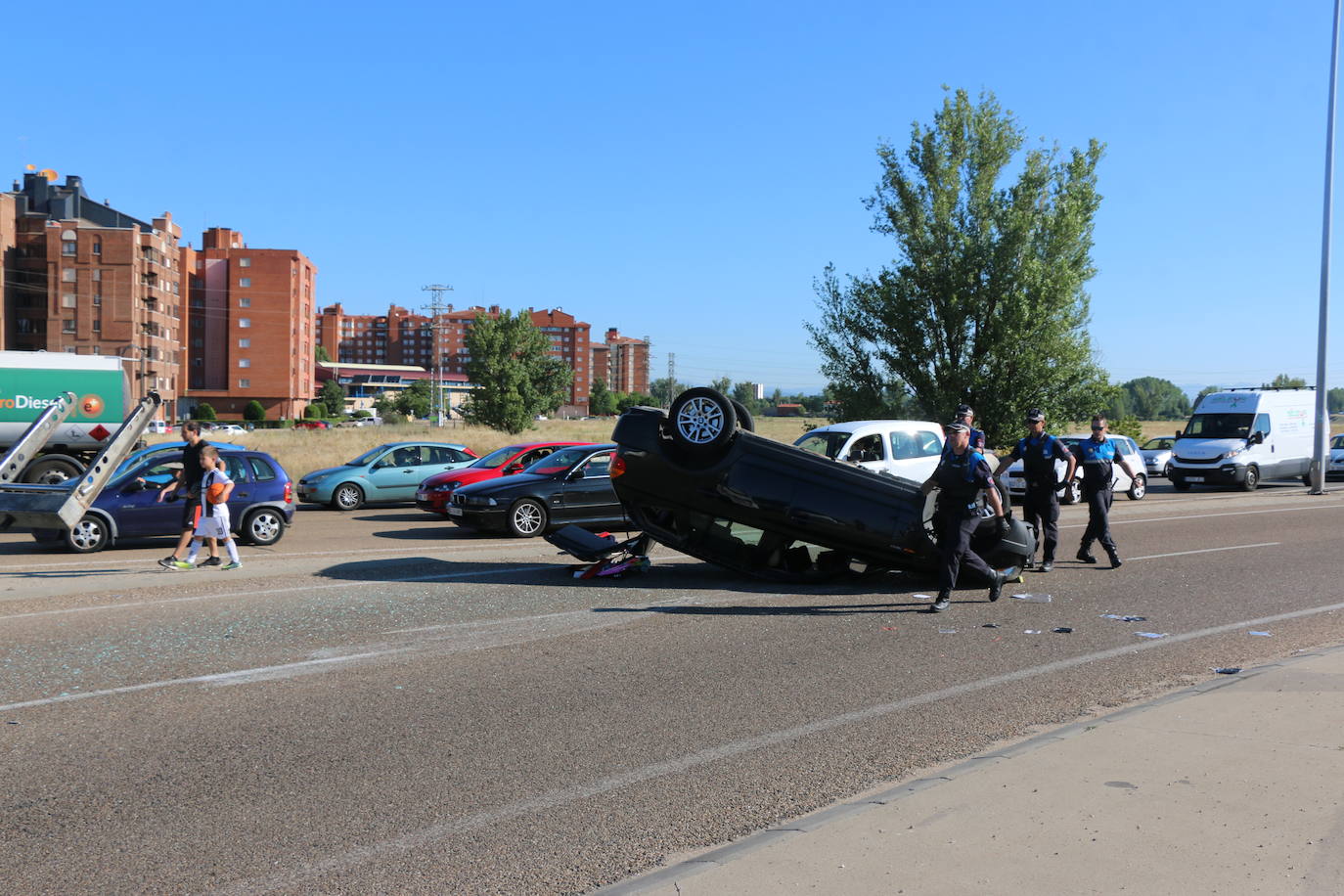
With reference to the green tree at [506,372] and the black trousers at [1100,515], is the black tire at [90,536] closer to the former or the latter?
the black trousers at [1100,515]

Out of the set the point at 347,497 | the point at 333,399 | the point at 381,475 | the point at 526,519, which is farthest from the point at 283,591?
the point at 333,399

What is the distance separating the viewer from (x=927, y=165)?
36312 millimetres

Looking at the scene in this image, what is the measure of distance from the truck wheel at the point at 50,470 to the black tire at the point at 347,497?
6.31 metres

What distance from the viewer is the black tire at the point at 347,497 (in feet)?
71.2

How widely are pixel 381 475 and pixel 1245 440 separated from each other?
22.6m

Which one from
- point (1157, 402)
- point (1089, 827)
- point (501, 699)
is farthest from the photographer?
point (1157, 402)

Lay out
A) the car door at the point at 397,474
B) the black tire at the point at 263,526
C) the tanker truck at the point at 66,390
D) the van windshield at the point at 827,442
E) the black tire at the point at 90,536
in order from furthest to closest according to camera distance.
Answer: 1. the tanker truck at the point at 66,390
2. the car door at the point at 397,474
3. the van windshield at the point at 827,442
4. the black tire at the point at 263,526
5. the black tire at the point at 90,536

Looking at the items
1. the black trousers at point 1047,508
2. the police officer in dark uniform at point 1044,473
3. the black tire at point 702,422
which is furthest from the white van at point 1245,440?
the black tire at point 702,422

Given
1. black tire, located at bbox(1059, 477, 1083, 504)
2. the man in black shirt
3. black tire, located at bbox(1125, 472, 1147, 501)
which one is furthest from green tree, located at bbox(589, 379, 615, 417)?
the man in black shirt

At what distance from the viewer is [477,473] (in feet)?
64.1

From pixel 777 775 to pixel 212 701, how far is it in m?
3.40

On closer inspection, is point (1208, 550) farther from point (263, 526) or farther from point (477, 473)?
point (263, 526)

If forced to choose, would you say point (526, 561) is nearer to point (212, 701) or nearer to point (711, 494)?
point (711, 494)

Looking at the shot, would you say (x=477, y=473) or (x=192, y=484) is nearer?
(x=192, y=484)
